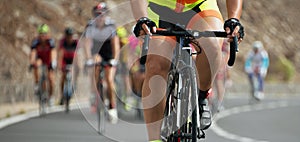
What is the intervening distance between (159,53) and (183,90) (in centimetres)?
42

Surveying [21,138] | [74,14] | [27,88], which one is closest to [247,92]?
[74,14]

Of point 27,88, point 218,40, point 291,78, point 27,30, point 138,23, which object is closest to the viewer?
point 138,23

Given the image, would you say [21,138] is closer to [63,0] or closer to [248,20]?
[63,0]

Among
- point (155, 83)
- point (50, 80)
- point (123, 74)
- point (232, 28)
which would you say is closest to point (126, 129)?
point (123, 74)

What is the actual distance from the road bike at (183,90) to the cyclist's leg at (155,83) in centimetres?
7

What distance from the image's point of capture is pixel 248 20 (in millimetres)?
48250

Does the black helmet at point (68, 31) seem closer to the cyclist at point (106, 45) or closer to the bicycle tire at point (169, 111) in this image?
the cyclist at point (106, 45)

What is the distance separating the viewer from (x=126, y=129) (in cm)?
1314

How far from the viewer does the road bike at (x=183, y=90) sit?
5602 millimetres

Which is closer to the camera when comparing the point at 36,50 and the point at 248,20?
the point at 36,50

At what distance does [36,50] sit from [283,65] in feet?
90.9

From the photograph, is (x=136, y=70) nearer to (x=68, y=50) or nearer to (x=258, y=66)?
(x=68, y=50)

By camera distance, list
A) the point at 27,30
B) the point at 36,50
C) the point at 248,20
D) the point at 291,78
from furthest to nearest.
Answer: the point at 248,20
the point at 291,78
the point at 27,30
the point at 36,50

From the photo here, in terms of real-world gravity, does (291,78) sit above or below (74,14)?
below
